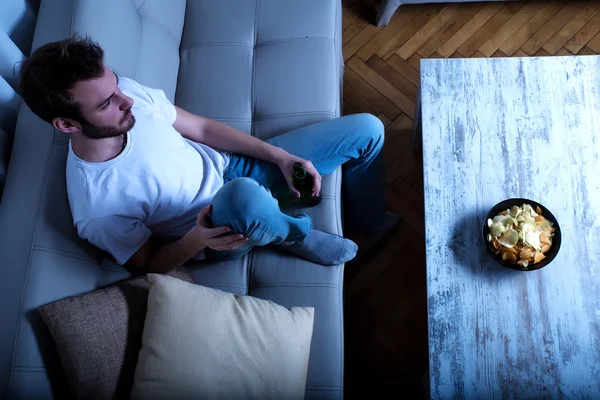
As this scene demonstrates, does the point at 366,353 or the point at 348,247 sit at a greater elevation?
the point at 348,247

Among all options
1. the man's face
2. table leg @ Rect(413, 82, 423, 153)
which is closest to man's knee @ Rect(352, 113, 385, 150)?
table leg @ Rect(413, 82, 423, 153)

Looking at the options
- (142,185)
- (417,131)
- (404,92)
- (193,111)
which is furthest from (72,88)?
(404,92)

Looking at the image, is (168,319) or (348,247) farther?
(348,247)

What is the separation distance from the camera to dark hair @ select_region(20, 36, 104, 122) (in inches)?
31.9

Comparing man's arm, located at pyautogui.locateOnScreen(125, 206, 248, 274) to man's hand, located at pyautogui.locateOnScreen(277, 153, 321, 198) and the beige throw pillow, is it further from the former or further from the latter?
man's hand, located at pyautogui.locateOnScreen(277, 153, 321, 198)

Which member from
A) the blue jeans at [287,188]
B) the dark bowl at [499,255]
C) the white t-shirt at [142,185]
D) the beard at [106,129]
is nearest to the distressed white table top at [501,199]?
the dark bowl at [499,255]

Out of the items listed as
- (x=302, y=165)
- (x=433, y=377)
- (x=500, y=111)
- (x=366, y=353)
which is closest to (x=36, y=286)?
(x=302, y=165)

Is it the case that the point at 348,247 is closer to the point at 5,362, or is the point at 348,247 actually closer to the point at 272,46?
the point at 272,46

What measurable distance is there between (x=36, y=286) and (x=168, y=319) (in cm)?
24

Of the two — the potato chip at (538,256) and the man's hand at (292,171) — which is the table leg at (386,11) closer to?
the man's hand at (292,171)

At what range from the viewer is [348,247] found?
1131 mm

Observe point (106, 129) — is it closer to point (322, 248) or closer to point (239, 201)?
point (239, 201)

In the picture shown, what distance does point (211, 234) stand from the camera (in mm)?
939

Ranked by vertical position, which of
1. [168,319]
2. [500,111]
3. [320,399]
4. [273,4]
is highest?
[273,4]
